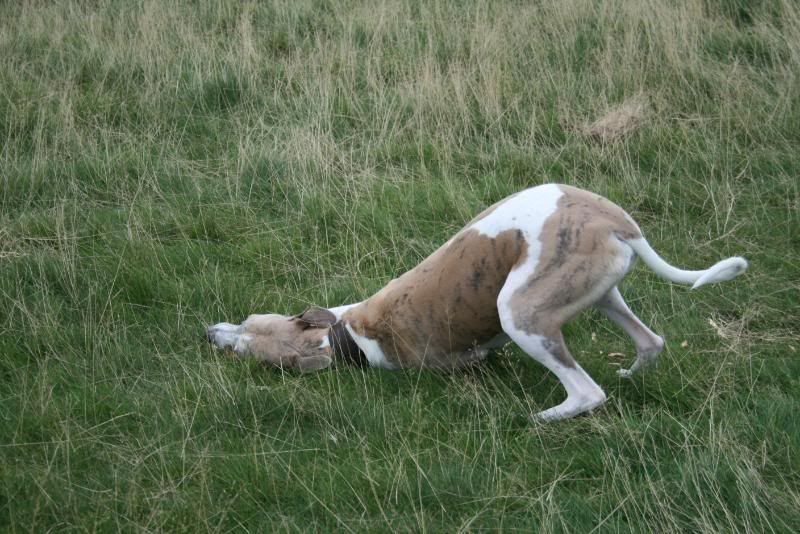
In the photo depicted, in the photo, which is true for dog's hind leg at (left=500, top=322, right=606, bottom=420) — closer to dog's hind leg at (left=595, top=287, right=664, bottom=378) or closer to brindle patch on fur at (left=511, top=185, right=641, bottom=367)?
brindle patch on fur at (left=511, top=185, right=641, bottom=367)

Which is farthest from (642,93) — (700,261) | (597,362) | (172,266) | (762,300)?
(172,266)

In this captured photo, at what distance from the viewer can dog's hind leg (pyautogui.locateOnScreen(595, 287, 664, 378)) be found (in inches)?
172

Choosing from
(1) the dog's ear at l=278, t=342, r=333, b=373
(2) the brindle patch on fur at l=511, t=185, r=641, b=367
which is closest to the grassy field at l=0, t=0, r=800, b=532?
(1) the dog's ear at l=278, t=342, r=333, b=373

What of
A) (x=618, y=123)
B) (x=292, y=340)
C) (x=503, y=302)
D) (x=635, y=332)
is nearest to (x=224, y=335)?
(x=292, y=340)

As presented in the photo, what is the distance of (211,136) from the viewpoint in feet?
23.9

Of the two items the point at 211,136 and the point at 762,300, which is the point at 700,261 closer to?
the point at 762,300

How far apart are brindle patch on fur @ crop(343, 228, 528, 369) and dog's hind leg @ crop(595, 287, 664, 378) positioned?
0.53 meters

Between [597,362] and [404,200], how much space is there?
1.99 m

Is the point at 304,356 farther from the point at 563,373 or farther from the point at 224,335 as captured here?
the point at 563,373

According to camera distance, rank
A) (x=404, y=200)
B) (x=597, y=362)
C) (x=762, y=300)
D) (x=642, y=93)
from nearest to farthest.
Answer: (x=597, y=362)
(x=762, y=300)
(x=404, y=200)
(x=642, y=93)

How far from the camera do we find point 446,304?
4.38 m

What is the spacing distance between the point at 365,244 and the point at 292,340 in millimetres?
1160

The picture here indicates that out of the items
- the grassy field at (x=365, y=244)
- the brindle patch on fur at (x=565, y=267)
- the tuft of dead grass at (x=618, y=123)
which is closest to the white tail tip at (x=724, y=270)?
the brindle patch on fur at (x=565, y=267)

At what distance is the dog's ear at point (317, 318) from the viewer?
475cm
